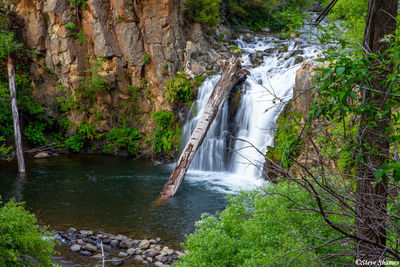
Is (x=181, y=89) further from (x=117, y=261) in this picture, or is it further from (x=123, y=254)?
(x=117, y=261)

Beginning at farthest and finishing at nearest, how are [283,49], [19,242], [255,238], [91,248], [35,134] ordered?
1. [35,134]
2. [283,49]
3. [91,248]
4. [19,242]
5. [255,238]

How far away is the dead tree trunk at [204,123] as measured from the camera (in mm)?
11516

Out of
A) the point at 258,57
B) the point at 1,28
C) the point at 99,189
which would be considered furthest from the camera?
the point at 258,57

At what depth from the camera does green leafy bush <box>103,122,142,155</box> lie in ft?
58.2

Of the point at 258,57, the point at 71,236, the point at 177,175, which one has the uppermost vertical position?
the point at 258,57

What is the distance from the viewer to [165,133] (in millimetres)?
17016

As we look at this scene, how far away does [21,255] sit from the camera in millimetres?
5332

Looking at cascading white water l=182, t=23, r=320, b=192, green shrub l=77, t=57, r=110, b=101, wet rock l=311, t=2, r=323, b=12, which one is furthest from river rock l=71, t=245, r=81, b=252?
wet rock l=311, t=2, r=323, b=12

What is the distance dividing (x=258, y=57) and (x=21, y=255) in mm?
14628

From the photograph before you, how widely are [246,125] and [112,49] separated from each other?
318 inches

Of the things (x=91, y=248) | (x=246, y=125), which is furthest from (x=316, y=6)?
(x=91, y=248)

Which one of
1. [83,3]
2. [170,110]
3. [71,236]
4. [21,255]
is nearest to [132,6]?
[83,3]

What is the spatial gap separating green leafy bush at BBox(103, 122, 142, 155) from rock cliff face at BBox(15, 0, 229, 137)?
1.65ft

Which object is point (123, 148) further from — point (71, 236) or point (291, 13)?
point (291, 13)
